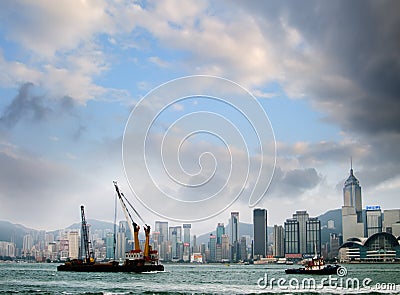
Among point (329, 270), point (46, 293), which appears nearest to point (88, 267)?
point (329, 270)

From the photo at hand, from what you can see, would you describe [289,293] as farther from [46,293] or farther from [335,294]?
[46,293]

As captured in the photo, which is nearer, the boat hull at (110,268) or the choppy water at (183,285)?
the choppy water at (183,285)

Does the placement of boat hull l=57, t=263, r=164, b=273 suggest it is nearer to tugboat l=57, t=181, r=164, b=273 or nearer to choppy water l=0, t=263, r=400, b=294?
tugboat l=57, t=181, r=164, b=273

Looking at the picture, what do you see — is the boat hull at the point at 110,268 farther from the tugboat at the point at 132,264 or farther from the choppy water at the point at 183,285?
the choppy water at the point at 183,285

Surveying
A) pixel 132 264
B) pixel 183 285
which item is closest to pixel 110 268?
pixel 132 264

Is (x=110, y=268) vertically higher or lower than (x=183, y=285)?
lower

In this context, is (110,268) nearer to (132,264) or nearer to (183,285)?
(132,264)

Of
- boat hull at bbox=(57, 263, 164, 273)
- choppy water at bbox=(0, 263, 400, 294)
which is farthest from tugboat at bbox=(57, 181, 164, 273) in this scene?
choppy water at bbox=(0, 263, 400, 294)

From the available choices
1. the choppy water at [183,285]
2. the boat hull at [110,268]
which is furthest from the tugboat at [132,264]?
the choppy water at [183,285]

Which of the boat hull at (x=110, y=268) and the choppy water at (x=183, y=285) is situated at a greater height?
the choppy water at (x=183, y=285)

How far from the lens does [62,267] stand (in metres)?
124

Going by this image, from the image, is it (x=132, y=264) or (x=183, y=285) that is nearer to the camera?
(x=183, y=285)

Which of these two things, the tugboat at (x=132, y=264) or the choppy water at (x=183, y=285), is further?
the tugboat at (x=132, y=264)

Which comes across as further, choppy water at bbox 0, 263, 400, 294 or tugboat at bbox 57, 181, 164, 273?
tugboat at bbox 57, 181, 164, 273
